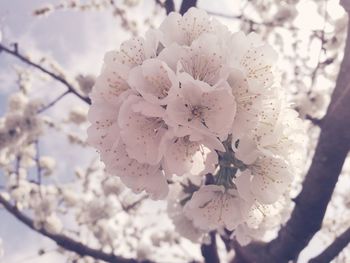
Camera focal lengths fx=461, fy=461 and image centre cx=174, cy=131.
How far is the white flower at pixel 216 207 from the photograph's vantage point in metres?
1.45

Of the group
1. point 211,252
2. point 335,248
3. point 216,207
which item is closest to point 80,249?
point 211,252

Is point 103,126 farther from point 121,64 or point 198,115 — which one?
point 198,115

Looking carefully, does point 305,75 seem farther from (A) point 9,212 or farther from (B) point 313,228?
(A) point 9,212

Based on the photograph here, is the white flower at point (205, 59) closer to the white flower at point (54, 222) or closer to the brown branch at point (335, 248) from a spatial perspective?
the brown branch at point (335, 248)

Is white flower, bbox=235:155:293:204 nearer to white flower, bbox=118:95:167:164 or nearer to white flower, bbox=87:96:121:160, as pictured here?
white flower, bbox=118:95:167:164

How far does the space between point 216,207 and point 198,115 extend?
37 centimetres

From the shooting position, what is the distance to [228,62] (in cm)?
126

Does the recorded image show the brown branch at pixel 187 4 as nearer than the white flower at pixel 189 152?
No

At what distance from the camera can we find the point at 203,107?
1.23 metres

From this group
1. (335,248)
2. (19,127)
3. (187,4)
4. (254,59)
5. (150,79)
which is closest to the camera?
(150,79)

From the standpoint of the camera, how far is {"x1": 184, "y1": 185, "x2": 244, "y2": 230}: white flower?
1.45m

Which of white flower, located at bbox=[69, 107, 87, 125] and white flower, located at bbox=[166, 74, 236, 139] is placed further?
white flower, located at bbox=[69, 107, 87, 125]

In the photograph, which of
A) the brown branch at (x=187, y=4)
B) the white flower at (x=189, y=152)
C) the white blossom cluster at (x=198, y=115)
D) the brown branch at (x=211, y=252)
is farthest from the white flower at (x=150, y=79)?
the brown branch at (x=211, y=252)

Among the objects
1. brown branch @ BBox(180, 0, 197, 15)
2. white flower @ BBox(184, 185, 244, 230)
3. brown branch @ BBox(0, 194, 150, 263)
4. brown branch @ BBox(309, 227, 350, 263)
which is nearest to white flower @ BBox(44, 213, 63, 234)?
brown branch @ BBox(0, 194, 150, 263)
